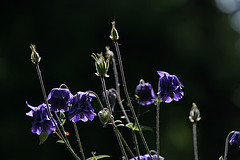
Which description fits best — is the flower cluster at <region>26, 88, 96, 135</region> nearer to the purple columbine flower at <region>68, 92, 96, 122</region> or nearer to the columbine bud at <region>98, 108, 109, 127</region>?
the purple columbine flower at <region>68, 92, 96, 122</region>

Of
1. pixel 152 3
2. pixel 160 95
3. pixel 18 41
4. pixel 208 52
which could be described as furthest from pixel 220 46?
pixel 160 95

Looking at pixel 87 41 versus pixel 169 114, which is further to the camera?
pixel 169 114

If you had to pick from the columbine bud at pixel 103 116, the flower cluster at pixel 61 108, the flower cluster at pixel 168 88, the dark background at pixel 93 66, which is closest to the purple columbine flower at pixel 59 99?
the flower cluster at pixel 61 108

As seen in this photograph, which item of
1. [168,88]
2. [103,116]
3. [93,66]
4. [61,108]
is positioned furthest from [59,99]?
[93,66]

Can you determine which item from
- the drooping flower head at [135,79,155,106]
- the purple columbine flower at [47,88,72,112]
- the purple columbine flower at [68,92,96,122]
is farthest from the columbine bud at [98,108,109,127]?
the drooping flower head at [135,79,155,106]

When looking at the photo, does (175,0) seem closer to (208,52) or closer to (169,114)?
(208,52)

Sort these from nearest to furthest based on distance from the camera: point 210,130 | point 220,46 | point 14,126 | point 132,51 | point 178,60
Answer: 1. point 14,126
2. point 132,51
3. point 178,60
4. point 210,130
5. point 220,46
